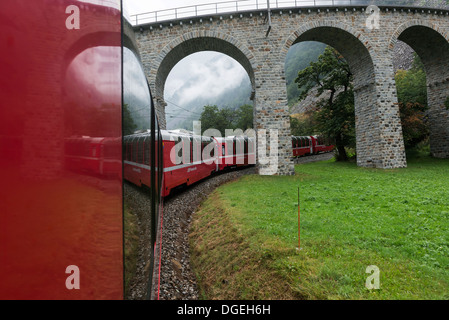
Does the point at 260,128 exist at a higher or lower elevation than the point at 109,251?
higher

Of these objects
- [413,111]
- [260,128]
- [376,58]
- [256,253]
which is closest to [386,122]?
[376,58]

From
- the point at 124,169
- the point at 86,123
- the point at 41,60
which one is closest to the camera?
the point at 41,60

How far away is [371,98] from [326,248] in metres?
13.8

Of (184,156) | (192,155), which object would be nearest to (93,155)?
(184,156)

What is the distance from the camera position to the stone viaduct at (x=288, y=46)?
42.5 ft

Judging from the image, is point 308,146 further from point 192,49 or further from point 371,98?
point 192,49

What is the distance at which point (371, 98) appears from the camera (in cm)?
1395

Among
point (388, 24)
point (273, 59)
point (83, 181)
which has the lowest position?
point (83, 181)

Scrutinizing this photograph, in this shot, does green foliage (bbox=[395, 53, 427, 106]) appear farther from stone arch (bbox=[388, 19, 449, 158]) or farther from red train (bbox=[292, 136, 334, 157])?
red train (bbox=[292, 136, 334, 157])

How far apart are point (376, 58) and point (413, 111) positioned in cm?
654

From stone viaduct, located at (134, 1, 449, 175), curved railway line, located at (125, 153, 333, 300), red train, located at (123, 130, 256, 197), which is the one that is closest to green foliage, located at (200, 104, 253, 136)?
red train, located at (123, 130, 256, 197)

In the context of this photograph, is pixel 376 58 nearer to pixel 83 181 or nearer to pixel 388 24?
pixel 388 24

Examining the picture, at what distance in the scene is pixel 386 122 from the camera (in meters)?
13.5

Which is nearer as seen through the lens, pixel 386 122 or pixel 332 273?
pixel 332 273
